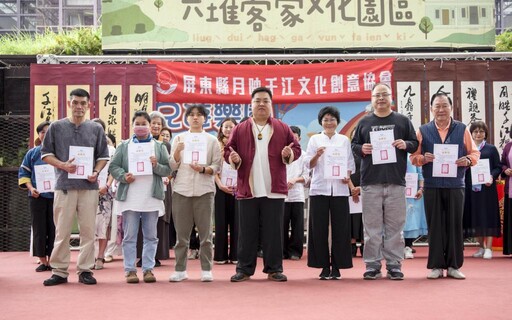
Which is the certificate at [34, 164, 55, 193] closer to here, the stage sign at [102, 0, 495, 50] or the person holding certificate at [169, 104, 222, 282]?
the person holding certificate at [169, 104, 222, 282]

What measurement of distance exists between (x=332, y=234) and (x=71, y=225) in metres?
2.22

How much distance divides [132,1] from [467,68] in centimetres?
475

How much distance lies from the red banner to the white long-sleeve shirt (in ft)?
11.3

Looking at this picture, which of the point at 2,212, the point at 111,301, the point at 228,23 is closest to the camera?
the point at 111,301

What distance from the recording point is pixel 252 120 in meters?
5.82

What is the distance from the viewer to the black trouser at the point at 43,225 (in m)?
6.89

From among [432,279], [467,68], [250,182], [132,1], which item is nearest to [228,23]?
[132,1]

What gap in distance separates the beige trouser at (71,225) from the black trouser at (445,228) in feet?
9.40

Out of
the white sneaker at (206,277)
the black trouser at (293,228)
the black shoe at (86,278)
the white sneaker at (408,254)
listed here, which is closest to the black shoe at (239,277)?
the white sneaker at (206,277)

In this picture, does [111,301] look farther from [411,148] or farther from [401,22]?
[401,22]

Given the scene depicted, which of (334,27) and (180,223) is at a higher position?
(334,27)

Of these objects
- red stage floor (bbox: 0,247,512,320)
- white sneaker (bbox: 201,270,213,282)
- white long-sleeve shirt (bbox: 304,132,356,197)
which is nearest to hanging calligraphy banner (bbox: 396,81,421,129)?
red stage floor (bbox: 0,247,512,320)

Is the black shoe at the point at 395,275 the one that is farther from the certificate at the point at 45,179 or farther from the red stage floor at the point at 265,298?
the certificate at the point at 45,179

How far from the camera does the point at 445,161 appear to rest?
5.65 meters
